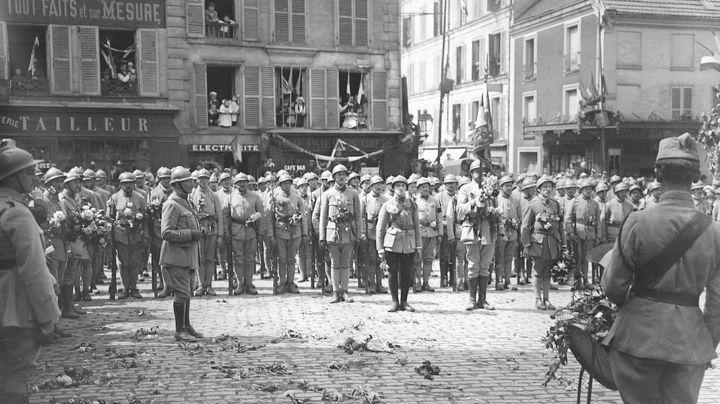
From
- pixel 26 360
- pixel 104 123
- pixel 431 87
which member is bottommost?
pixel 26 360

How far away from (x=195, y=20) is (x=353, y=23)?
248 inches

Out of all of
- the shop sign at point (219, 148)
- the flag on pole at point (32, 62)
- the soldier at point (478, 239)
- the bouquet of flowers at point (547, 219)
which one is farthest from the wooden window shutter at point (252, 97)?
the bouquet of flowers at point (547, 219)

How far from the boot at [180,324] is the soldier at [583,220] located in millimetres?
8574

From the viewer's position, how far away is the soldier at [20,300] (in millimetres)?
5020

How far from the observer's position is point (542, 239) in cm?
1169

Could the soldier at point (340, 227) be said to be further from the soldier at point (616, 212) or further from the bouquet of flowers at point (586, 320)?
the bouquet of flowers at point (586, 320)

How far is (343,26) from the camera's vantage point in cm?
2814

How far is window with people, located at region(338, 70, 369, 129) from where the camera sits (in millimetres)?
28594

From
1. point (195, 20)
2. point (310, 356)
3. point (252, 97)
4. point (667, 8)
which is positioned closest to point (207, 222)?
point (310, 356)

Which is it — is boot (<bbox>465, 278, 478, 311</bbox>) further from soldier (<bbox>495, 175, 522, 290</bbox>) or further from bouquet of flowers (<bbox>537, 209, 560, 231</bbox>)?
soldier (<bbox>495, 175, 522, 290</bbox>)

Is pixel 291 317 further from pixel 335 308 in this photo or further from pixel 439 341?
pixel 439 341

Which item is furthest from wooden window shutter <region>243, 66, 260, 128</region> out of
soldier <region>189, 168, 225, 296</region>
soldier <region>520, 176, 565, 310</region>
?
soldier <region>520, 176, 565, 310</region>

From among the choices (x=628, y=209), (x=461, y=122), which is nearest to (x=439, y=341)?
(x=628, y=209)

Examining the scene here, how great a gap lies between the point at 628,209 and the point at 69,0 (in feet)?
64.2
